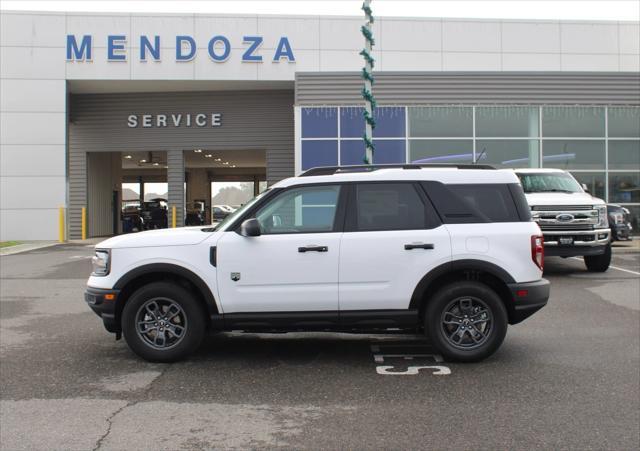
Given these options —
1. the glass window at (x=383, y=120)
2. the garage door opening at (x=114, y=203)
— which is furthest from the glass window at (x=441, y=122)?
the garage door opening at (x=114, y=203)

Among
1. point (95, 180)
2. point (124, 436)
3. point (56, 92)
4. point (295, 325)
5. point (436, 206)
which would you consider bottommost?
point (124, 436)

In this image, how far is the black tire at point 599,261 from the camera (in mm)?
12657

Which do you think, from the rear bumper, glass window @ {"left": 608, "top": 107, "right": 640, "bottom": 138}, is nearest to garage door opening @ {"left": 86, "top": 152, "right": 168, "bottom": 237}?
glass window @ {"left": 608, "top": 107, "right": 640, "bottom": 138}

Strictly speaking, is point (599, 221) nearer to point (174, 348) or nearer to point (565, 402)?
point (565, 402)

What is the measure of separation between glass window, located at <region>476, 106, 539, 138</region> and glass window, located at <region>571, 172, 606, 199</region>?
2299 mm

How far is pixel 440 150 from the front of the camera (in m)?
22.7

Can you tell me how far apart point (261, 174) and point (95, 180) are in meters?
21.7

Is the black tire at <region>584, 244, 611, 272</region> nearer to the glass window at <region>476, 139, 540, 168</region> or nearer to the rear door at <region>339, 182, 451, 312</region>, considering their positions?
the rear door at <region>339, 182, 451, 312</region>

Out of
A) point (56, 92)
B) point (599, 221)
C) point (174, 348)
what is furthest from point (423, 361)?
point (56, 92)

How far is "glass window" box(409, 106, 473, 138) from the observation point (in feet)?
74.2

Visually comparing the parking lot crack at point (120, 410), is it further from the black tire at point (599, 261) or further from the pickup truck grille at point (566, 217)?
the black tire at point (599, 261)

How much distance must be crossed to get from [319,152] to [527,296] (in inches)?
674

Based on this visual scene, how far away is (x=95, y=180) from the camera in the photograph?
28.1m

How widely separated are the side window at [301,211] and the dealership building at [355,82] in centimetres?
1616
